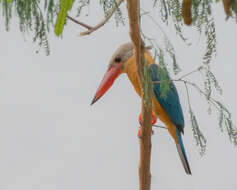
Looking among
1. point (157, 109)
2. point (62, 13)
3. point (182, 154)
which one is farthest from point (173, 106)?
point (62, 13)

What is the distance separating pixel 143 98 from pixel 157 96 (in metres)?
1.26

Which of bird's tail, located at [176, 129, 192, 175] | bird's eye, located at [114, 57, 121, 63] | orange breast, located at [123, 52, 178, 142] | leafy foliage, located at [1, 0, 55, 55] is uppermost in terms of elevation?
leafy foliage, located at [1, 0, 55, 55]

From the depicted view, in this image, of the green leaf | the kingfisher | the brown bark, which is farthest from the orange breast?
the green leaf

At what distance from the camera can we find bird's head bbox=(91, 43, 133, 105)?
127 inches

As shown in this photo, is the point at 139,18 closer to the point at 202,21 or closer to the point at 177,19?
the point at 177,19

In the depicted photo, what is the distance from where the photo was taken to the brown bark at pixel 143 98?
1951 millimetres

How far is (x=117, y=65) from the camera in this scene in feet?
10.7

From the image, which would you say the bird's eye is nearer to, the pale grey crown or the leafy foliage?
the pale grey crown

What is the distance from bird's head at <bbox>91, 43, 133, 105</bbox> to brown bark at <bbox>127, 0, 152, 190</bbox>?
879mm

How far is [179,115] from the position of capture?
339cm

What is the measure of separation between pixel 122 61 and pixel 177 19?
51.6 inches

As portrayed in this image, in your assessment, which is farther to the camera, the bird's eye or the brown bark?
the bird's eye

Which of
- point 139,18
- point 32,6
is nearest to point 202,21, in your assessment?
point 139,18

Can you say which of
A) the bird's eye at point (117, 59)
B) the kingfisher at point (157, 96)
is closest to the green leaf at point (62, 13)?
the kingfisher at point (157, 96)
